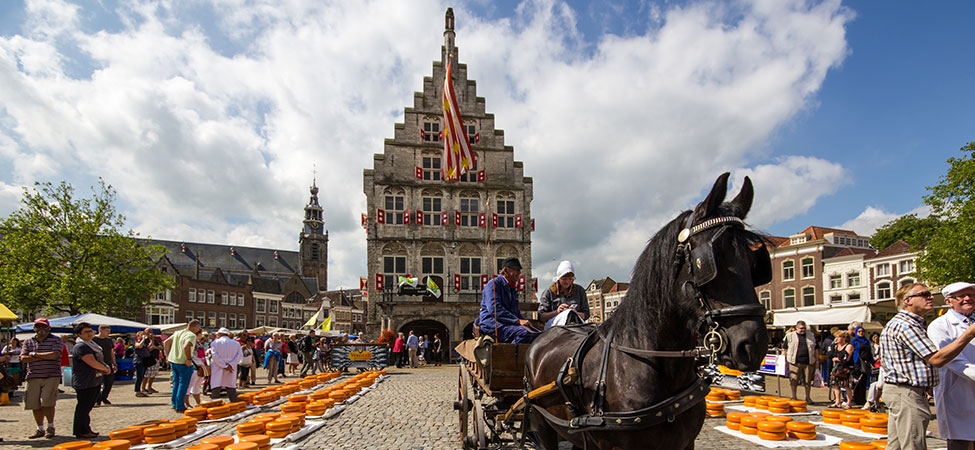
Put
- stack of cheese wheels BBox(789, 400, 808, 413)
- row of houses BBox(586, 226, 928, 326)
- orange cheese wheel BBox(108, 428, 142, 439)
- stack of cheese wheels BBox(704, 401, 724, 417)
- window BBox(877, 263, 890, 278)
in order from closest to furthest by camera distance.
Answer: orange cheese wheel BBox(108, 428, 142, 439) < stack of cheese wheels BBox(789, 400, 808, 413) < stack of cheese wheels BBox(704, 401, 724, 417) < row of houses BBox(586, 226, 928, 326) < window BBox(877, 263, 890, 278)

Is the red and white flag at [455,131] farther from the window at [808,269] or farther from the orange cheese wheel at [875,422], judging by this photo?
the window at [808,269]

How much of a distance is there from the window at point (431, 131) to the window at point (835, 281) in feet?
103

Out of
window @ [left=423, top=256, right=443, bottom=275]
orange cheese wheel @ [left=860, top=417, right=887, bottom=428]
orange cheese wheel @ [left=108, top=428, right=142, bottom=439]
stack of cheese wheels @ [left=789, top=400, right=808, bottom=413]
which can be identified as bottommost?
stack of cheese wheels @ [left=789, top=400, right=808, bottom=413]

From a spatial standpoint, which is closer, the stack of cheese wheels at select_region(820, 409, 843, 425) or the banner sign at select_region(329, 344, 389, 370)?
the stack of cheese wheels at select_region(820, 409, 843, 425)

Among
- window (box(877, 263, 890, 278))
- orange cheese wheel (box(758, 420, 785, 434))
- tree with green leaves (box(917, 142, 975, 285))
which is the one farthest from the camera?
window (box(877, 263, 890, 278))

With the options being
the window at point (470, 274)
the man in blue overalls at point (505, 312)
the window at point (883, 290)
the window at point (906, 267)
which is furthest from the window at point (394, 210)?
the window at point (906, 267)

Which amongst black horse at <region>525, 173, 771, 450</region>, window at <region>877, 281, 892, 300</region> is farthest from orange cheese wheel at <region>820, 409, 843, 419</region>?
A: window at <region>877, 281, 892, 300</region>

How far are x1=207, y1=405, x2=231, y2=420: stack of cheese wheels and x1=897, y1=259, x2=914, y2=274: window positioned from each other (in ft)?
141

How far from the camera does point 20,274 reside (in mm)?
25656

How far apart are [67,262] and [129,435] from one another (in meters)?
26.7

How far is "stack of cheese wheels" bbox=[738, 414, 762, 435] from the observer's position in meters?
7.28

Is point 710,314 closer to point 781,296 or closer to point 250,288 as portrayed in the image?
point 781,296

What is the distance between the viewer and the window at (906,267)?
122 feet

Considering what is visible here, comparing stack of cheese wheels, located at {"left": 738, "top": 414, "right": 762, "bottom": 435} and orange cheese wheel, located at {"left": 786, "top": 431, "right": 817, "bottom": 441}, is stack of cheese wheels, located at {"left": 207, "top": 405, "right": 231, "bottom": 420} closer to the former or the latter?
stack of cheese wheels, located at {"left": 738, "top": 414, "right": 762, "bottom": 435}
